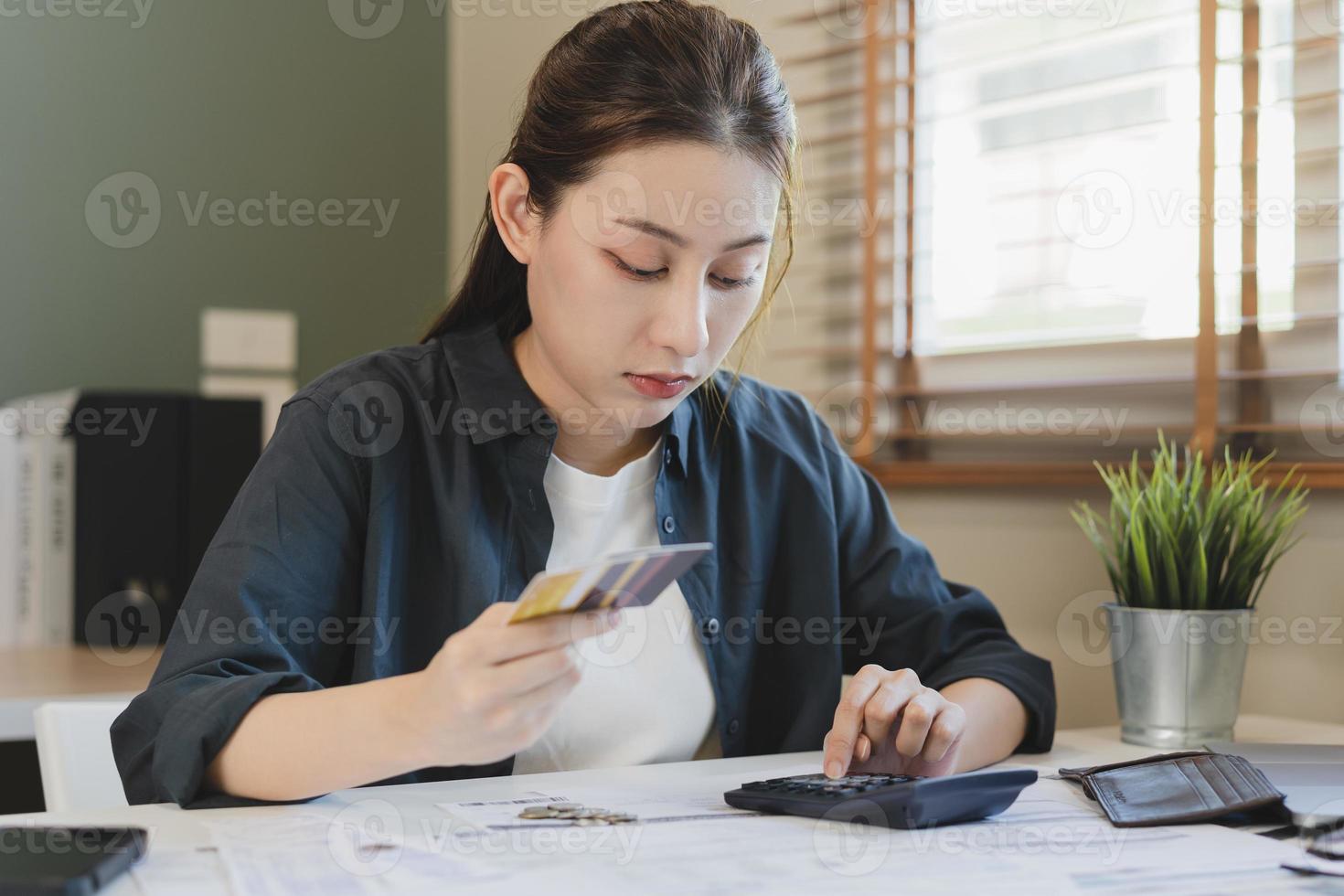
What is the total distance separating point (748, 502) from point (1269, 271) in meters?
0.63

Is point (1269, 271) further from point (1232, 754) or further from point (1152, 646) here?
point (1232, 754)

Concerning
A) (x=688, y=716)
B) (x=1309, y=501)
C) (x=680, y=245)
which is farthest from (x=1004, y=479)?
(x=680, y=245)

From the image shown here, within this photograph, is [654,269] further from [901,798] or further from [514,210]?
[901,798]

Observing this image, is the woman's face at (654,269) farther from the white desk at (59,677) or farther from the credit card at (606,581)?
the white desk at (59,677)

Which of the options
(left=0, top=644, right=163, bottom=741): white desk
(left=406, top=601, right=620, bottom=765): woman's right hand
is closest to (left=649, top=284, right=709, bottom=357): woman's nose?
(left=406, top=601, right=620, bottom=765): woman's right hand

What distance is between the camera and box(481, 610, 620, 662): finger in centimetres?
78

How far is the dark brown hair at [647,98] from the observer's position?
1.16 metres

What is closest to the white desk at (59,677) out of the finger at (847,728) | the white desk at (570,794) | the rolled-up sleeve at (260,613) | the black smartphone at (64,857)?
the rolled-up sleeve at (260,613)

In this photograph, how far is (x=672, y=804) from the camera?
96cm

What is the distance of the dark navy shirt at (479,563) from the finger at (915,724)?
0.69ft

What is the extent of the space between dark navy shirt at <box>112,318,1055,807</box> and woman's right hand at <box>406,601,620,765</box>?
0.20 meters

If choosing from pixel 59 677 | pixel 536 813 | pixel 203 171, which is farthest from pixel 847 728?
pixel 203 171

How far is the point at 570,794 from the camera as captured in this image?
3.27 ft

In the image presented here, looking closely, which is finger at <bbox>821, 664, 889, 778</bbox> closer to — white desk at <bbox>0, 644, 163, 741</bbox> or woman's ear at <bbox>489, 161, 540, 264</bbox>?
woman's ear at <bbox>489, 161, 540, 264</bbox>
